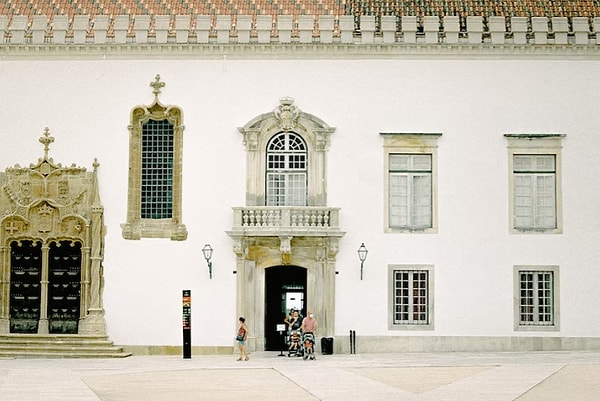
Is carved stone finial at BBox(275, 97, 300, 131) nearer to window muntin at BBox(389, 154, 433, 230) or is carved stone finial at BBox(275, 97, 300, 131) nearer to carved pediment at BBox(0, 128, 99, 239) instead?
window muntin at BBox(389, 154, 433, 230)

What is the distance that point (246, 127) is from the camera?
105 feet

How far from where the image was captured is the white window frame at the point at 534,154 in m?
31.8

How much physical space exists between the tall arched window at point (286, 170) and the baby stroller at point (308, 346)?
405 centimetres

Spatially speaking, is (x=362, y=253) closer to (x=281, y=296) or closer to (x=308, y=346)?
(x=281, y=296)

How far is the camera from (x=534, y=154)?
31.9m

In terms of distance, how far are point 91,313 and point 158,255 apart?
2328 millimetres

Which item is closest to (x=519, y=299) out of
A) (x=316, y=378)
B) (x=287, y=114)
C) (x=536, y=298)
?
(x=536, y=298)

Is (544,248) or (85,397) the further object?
(544,248)

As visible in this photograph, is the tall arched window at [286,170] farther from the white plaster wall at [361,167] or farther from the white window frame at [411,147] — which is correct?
the white window frame at [411,147]

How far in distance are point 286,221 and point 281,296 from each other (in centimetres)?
239

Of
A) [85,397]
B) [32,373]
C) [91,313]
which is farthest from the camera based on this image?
[91,313]

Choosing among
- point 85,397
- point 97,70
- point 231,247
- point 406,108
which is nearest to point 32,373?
point 85,397

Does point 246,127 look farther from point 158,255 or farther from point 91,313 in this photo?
point 91,313

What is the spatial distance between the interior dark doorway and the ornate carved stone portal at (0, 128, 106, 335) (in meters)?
4.56
